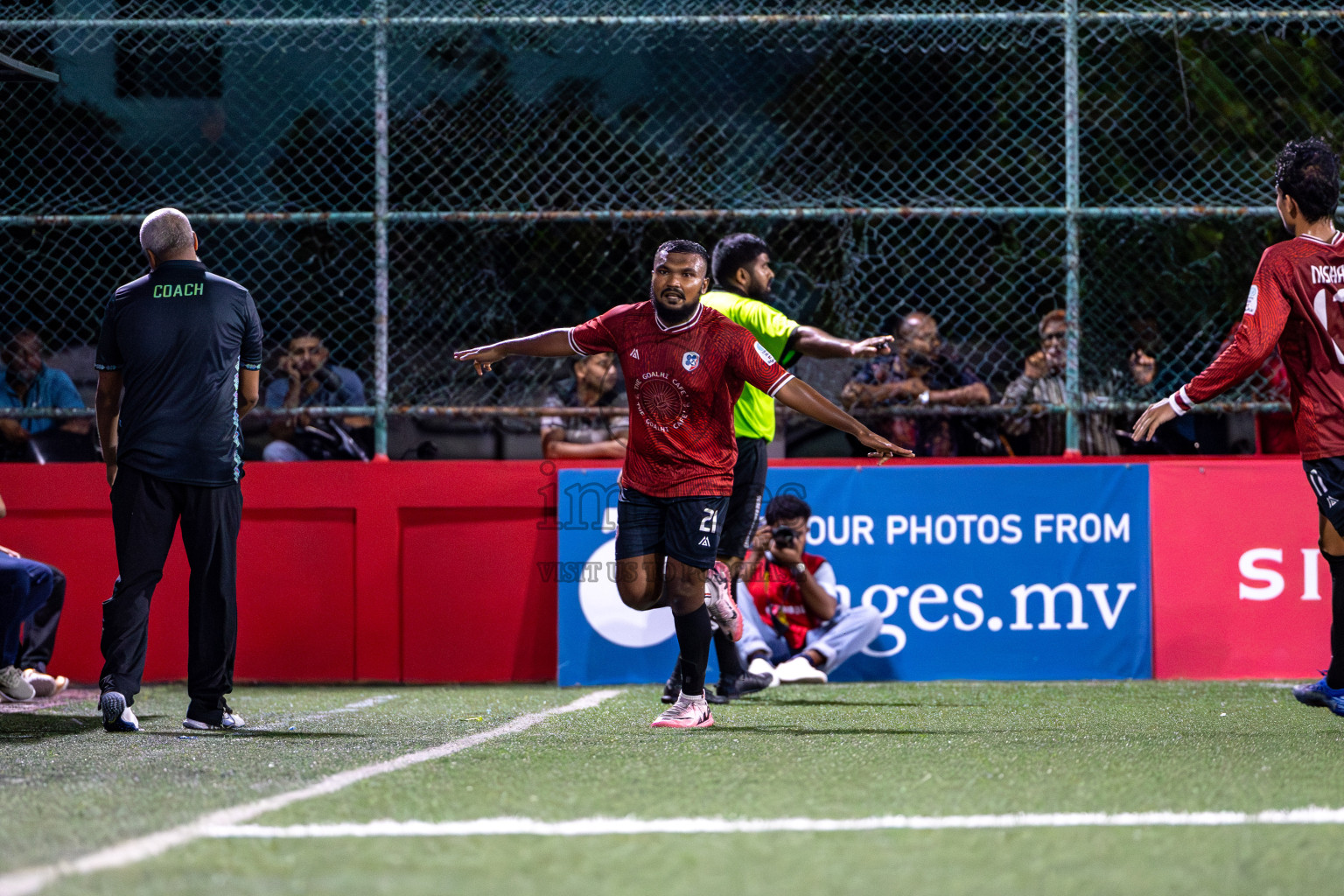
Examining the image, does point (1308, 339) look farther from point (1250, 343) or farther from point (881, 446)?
point (881, 446)

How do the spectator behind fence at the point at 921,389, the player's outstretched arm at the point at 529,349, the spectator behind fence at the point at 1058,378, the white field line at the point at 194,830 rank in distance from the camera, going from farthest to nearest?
the spectator behind fence at the point at 1058,378, the spectator behind fence at the point at 921,389, the player's outstretched arm at the point at 529,349, the white field line at the point at 194,830

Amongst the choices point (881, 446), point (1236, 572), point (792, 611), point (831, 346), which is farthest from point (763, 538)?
point (1236, 572)

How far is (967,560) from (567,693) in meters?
2.15

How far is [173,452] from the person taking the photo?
5.44 metres

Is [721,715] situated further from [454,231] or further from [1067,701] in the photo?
[454,231]

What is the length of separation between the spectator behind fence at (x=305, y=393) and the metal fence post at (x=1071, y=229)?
3.69m

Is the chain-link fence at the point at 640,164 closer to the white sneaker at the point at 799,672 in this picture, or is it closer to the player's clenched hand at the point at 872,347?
the white sneaker at the point at 799,672

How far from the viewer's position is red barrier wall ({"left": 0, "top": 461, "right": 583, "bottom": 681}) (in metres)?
7.64

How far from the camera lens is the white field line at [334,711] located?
577 centimetres

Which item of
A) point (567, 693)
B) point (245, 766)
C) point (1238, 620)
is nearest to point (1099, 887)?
point (245, 766)

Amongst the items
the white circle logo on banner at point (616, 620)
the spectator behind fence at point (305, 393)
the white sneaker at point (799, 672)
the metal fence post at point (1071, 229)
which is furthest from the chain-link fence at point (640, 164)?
the white sneaker at point (799, 672)

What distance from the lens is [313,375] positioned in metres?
7.80

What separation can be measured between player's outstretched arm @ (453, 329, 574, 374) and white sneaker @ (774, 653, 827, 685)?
2.41 meters

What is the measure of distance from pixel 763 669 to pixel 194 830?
4230 mm
